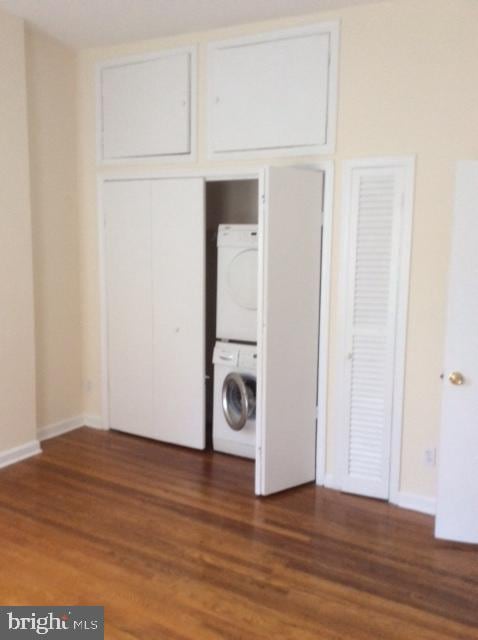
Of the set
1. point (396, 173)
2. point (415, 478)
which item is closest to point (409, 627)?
point (415, 478)

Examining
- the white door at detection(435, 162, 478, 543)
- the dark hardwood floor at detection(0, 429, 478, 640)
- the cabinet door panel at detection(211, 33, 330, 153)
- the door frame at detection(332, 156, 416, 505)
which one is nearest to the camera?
the dark hardwood floor at detection(0, 429, 478, 640)

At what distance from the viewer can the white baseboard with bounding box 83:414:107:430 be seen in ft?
15.4

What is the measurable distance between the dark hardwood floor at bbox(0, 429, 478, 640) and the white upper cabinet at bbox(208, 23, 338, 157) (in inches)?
87.4

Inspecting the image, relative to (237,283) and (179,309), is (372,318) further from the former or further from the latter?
(179,309)

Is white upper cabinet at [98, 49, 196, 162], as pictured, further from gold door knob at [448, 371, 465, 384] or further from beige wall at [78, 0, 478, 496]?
gold door knob at [448, 371, 465, 384]

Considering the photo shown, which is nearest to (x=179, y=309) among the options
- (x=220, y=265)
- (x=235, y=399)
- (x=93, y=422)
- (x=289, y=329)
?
(x=220, y=265)

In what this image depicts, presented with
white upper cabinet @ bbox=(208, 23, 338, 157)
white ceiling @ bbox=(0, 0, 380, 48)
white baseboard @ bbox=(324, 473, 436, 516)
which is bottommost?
white baseboard @ bbox=(324, 473, 436, 516)

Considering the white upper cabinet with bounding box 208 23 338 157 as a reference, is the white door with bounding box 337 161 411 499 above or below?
below

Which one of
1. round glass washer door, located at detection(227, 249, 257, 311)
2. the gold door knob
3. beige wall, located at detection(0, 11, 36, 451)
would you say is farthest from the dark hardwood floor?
round glass washer door, located at detection(227, 249, 257, 311)

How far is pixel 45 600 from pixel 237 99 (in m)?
3.09

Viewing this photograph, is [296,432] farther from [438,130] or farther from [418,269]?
[438,130]

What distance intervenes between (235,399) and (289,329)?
2.94ft
